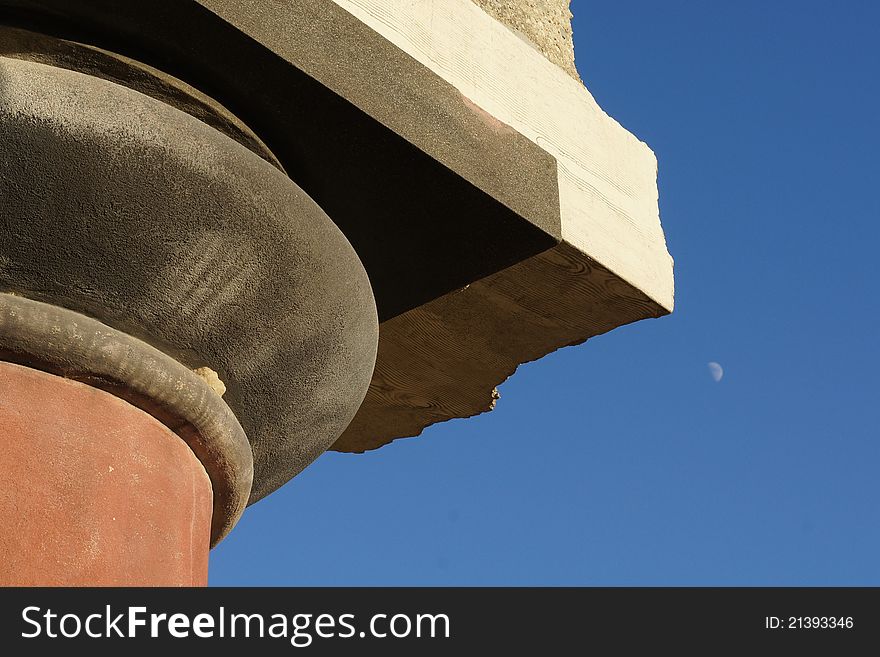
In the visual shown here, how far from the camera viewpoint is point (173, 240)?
2.58m

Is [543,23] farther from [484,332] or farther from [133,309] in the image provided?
[133,309]

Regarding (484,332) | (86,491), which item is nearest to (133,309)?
(86,491)

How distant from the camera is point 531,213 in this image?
128 inches

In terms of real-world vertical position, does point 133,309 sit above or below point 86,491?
above

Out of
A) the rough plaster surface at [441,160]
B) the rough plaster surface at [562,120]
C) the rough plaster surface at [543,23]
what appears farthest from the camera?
the rough plaster surface at [543,23]

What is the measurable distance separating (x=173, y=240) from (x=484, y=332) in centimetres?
138

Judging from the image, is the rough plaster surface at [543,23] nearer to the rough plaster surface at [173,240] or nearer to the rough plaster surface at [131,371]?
the rough plaster surface at [173,240]

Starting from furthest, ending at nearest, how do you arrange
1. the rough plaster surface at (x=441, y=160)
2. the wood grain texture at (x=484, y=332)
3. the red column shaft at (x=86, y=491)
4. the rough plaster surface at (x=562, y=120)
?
the wood grain texture at (x=484, y=332), the rough plaster surface at (x=562, y=120), the rough plaster surface at (x=441, y=160), the red column shaft at (x=86, y=491)

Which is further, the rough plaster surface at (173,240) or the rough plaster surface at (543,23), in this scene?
the rough plaster surface at (543,23)

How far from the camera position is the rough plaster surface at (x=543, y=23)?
384 centimetres

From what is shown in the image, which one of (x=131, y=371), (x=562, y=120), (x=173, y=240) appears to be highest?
(x=562, y=120)

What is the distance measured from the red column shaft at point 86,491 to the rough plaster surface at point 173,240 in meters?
0.20

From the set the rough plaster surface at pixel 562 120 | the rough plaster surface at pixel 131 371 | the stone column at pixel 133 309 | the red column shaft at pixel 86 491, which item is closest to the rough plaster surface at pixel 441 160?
the rough plaster surface at pixel 562 120

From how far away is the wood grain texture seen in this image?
3479mm
